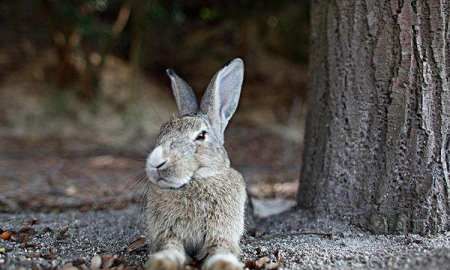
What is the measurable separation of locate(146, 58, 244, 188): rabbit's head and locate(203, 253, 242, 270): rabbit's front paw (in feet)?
1.59

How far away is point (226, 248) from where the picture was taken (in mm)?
3326

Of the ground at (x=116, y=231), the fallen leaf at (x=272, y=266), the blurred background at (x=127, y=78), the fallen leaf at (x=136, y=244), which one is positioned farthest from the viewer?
the blurred background at (x=127, y=78)

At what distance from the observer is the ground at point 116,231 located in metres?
3.32

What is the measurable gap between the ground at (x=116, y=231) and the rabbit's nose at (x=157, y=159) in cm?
61

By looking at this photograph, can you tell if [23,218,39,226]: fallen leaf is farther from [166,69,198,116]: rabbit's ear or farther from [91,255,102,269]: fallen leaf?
[166,69,198,116]: rabbit's ear

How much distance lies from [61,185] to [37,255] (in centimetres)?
Result: 342

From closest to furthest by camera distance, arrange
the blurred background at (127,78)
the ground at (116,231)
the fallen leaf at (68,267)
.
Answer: the fallen leaf at (68,267) < the ground at (116,231) < the blurred background at (127,78)

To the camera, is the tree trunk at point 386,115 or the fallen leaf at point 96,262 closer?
the fallen leaf at point 96,262

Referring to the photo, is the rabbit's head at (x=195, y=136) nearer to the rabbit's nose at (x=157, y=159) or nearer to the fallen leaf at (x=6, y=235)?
the rabbit's nose at (x=157, y=159)

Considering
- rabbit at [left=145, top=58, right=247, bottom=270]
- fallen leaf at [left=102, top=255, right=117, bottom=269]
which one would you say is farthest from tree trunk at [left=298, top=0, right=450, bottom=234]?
fallen leaf at [left=102, top=255, right=117, bottom=269]

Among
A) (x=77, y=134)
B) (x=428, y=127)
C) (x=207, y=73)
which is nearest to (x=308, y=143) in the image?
(x=428, y=127)

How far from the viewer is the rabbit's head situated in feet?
10.6

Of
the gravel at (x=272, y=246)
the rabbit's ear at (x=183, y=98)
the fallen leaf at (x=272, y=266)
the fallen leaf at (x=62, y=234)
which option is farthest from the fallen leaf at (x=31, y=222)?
the fallen leaf at (x=272, y=266)

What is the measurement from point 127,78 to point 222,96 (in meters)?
6.16
